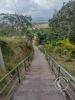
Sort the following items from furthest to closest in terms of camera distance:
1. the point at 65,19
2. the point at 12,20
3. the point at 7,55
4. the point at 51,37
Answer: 1. the point at 12,20
2. the point at 51,37
3. the point at 65,19
4. the point at 7,55

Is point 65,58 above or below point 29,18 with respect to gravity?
below

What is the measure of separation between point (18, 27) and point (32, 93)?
299 feet

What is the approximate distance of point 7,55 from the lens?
2728 cm

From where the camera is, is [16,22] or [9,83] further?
[16,22]

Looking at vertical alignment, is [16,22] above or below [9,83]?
above

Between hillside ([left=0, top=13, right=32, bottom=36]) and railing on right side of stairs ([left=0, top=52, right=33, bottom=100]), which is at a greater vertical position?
hillside ([left=0, top=13, right=32, bottom=36])

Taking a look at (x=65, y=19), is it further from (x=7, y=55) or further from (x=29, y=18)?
(x=7, y=55)

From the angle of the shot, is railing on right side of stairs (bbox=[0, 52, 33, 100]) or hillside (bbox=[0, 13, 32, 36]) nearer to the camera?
railing on right side of stairs (bbox=[0, 52, 33, 100])

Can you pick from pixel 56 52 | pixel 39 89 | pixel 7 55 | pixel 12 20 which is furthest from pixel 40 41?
pixel 39 89

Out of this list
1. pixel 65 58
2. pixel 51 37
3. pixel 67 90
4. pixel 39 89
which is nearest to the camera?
pixel 67 90

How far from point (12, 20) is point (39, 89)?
324 ft

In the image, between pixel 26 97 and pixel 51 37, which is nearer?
pixel 26 97

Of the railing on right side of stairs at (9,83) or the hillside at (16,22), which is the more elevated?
the hillside at (16,22)

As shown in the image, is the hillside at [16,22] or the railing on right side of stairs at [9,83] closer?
the railing on right side of stairs at [9,83]
